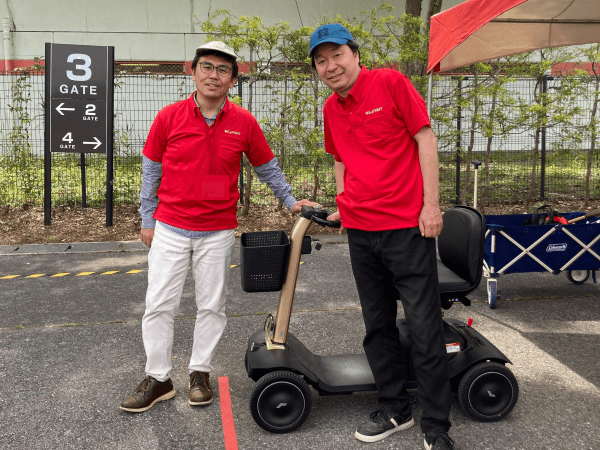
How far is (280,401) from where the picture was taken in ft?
10.5

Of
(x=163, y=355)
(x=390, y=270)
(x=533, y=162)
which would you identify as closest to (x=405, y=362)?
(x=390, y=270)

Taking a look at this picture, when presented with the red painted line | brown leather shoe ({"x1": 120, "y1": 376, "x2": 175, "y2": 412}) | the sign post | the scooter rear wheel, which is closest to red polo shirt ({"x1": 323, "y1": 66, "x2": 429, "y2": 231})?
the scooter rear wheel

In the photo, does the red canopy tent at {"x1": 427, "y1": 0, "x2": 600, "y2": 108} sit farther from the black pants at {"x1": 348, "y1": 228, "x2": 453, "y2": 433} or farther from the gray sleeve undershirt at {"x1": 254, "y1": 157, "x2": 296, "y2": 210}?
the black pants at {"x1": 348, "y1": 228, "x2": 453, "y2": 433}

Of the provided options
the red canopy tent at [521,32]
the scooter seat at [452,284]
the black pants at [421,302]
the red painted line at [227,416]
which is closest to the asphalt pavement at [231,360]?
the red painted line at [227,416]

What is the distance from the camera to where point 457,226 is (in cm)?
345

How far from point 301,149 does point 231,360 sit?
5.31 m

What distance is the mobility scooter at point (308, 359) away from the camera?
126 inches

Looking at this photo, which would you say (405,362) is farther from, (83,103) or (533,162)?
(533,162)

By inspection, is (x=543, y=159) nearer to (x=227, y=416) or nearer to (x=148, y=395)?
(x=227, y=416)

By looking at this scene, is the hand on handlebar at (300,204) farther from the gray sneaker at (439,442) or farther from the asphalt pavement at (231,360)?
the gray sneaker at (439,442)

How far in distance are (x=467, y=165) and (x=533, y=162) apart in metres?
1.12

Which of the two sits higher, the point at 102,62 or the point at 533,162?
the point at 102,62

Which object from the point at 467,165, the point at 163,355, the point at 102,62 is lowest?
the point at 163,355

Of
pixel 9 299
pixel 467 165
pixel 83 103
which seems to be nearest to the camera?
pixel 9 299
